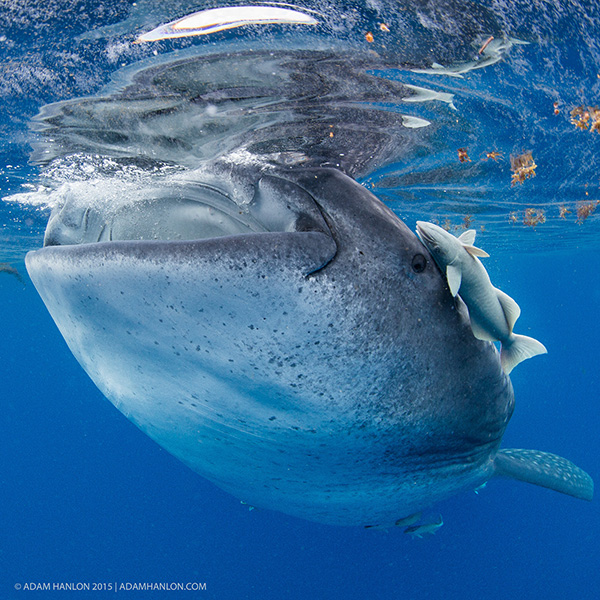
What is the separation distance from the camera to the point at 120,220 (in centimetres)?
277

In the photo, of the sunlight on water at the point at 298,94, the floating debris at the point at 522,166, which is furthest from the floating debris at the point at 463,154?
the floating debris at the point at 522,166

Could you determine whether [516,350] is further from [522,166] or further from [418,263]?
[522,166]

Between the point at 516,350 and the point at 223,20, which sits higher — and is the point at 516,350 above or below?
below

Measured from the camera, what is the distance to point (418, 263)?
2236 mm

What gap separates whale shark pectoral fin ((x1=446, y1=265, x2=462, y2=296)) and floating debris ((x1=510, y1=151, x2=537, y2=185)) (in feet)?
25.1

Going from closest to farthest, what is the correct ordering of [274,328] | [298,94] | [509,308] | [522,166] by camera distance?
1. [274,328]
2. [509,308]
3. [298,94]
4. [522,166]

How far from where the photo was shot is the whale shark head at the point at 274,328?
6.00ft

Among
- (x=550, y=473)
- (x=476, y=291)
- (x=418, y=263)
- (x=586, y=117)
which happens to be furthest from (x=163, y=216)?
(x=586, y=117)

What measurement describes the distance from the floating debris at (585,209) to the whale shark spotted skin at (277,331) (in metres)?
13.5

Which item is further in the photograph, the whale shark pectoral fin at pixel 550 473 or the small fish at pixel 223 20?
the whale shark pectoral fin at pixel 550 473

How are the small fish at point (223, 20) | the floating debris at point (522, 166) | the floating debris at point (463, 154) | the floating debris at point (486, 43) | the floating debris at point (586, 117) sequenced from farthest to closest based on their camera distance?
the floating debris at point (522, 166)
the floating debris at point (463, 154)
the floating debris at point (586, 117)
the floating debris at point (486, 43)
the small fish at point (223, 20)

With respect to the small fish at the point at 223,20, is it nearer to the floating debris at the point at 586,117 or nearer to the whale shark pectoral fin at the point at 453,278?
the whale shark pectoral fin at the point at 453,278

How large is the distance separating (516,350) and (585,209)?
47.7 feet

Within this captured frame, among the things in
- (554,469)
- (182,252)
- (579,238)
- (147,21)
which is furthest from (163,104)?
(579,238)
